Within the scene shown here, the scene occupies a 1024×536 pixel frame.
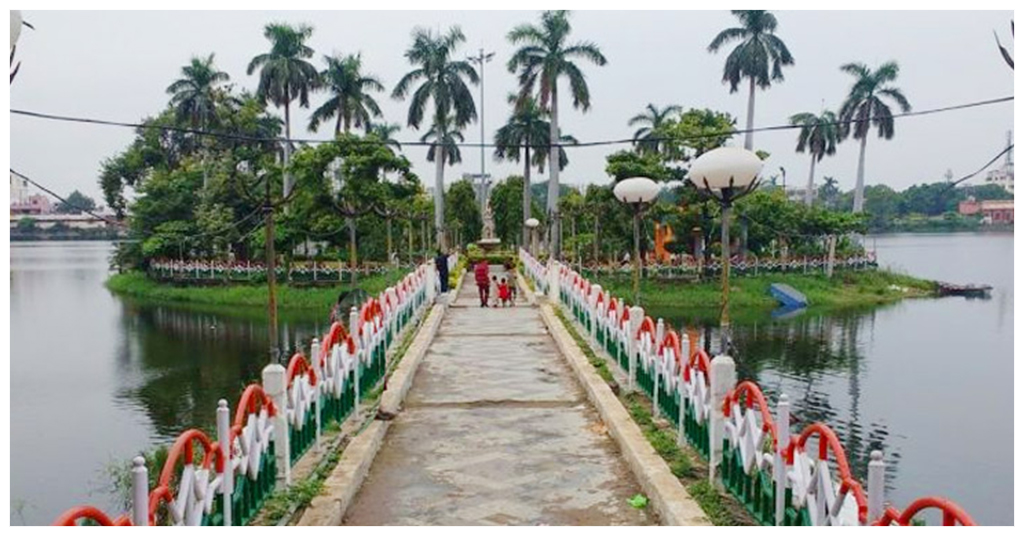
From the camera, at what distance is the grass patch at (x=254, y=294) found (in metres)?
31.2

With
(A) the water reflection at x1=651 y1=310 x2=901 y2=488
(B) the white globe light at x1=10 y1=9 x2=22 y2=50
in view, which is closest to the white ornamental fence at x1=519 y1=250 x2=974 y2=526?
(A) the water reflection at x1=651 y1=310 x2=901 y2=488

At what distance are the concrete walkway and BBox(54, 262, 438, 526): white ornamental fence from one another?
49cm

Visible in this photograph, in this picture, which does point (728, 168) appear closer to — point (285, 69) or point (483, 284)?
point (483, 284)

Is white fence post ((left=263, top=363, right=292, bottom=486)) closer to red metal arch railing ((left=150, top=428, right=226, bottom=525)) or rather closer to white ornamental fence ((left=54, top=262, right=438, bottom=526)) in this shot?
white ornamental fence ((left=54, top=262, right=438, bottom=526))

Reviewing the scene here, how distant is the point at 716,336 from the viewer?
2397 centimetres

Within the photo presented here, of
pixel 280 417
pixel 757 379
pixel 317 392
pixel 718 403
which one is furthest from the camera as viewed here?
pixel 757 379

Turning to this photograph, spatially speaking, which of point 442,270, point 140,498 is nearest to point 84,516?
point 140,498

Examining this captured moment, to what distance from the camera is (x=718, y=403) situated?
17.6 feet

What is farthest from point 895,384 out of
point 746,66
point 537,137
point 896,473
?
point 537,137

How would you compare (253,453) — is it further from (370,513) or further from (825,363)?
(825,363)

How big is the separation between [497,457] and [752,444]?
220cm

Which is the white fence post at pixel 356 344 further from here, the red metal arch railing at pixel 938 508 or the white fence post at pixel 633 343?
the red metal arch railing at pixel 938 508

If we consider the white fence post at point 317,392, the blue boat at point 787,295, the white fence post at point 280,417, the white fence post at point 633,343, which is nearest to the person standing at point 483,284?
the white fence post at point 633,343

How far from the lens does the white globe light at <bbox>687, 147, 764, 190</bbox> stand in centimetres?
645
